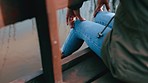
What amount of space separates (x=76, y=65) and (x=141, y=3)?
44cm

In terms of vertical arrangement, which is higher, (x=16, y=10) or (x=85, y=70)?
(x=16, y=10)

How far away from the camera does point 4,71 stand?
214 centimetres

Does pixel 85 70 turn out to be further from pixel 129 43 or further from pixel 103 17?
pixel 103 17

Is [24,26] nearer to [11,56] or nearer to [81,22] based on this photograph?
[11,56]

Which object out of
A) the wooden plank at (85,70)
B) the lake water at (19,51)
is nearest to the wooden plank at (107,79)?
the wooden plank at (85,70)

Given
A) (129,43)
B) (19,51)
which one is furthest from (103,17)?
(19,51)

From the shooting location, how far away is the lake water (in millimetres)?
2139

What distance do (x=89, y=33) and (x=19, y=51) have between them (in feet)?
4.13

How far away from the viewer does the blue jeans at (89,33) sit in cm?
111

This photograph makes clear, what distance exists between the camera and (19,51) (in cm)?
230

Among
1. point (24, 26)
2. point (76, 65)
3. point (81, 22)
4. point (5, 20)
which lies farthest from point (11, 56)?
point (5, 20)

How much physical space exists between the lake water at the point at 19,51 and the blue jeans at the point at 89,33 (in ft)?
2.00

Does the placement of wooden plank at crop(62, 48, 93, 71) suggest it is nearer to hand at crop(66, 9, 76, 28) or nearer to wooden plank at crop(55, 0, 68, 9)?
hand at crop(66, 9, 76, 28)

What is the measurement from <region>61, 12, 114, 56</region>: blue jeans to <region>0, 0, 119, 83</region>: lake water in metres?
0.61
